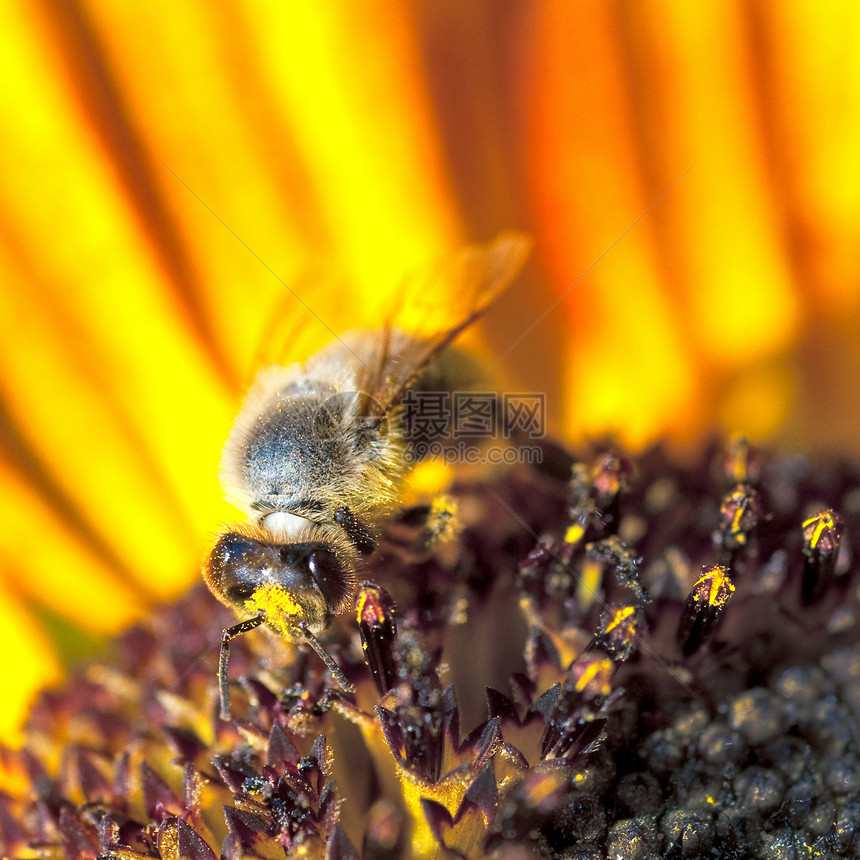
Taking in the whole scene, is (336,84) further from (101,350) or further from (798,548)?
(798,548)

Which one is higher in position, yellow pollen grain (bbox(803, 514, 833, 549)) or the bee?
the bee

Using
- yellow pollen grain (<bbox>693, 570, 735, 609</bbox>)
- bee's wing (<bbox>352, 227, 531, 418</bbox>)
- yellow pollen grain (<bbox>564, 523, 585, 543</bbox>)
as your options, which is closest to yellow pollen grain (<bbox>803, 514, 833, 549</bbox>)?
yellow pollen grain (<bbox>693, 570, 735, 609</bbox>)

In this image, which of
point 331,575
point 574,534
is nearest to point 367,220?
point 574,534

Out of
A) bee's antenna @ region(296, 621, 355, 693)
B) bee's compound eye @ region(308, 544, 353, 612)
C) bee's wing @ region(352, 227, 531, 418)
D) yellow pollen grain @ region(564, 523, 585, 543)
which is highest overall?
bee's wing @ region(352, 227, 531, 418)

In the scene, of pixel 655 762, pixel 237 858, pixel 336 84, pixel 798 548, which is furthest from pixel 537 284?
pixel 237 858

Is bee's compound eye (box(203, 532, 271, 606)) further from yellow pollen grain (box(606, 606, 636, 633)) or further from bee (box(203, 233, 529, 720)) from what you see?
yellow pollen grain (box(606, 606, 636, 633))

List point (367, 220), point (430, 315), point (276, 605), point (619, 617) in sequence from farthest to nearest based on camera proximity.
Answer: point (367, 220), point (430, 315), point (619, 617), point (276, 605)

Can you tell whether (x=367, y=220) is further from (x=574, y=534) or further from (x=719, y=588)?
(x=719, y=588)

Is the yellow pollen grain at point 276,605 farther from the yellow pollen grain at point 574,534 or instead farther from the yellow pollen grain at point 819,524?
the yellow pollen grain at point 819,524
